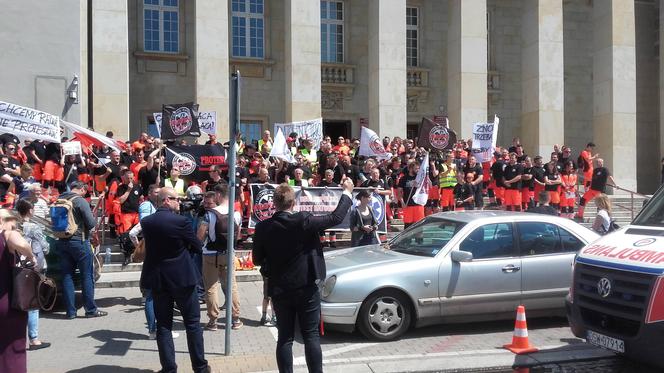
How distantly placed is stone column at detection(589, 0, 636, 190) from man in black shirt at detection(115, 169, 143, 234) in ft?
60.1

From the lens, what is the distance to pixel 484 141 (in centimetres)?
1678

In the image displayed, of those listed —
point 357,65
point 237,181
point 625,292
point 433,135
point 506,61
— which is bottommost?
point 625,292

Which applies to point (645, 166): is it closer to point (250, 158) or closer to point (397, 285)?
point (250, 158)

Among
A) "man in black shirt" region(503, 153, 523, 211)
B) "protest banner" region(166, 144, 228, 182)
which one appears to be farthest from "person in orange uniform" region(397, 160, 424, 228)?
"protest banner" region(166, 144, 228, 182)

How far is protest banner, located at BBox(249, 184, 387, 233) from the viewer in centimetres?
1221

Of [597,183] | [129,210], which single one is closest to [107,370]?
[129,210]

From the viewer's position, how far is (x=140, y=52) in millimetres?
21578

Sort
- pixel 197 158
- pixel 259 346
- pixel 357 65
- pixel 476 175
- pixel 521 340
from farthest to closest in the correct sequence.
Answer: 1. pixel 357 65
2. pixel 476 175
3. pixel 197 158
4. pixel 259 346
5. pixel 521 340

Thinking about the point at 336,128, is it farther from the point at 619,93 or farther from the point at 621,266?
the point at 621,266

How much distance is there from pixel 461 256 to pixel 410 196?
20.2 ft

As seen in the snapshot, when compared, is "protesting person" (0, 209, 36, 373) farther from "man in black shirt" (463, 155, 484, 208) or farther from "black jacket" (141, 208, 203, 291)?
"man in black shirt" (463, 155, 484, 208)

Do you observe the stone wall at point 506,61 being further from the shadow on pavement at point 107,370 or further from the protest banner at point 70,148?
the shadow on pavement at point 107,370

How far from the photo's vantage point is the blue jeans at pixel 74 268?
8.41m

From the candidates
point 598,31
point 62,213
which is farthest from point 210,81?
point 598,31
